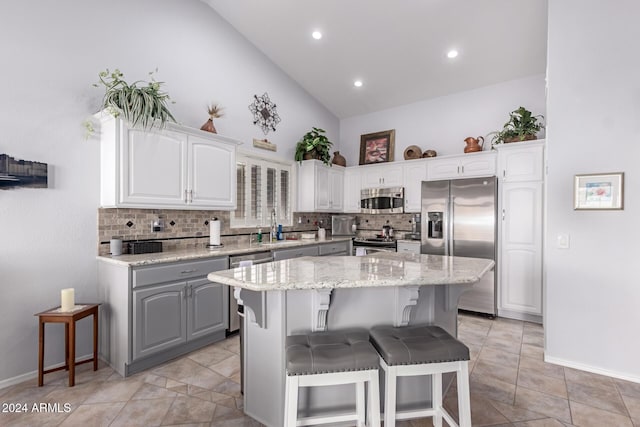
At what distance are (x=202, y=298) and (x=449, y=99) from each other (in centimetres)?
451

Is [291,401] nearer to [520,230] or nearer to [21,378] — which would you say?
[21,378]

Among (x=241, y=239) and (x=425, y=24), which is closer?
(x=425, y=24)

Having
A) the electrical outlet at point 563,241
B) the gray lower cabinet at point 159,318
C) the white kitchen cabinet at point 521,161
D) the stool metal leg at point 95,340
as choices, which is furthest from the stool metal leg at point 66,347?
the white kitchen cabinet at point 521,161

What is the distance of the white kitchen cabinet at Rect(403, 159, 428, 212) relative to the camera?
185 inches

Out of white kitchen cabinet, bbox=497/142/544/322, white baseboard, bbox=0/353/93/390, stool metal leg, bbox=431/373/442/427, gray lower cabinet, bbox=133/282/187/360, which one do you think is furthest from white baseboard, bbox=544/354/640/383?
white baseboard, bbox=0/353/93/390

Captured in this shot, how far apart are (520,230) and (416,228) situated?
1476 mm

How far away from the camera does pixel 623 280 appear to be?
8.09 feet

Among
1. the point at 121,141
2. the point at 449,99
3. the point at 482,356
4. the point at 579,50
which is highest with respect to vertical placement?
the point at 449,99

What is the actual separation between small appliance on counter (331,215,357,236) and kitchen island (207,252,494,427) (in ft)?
12.1

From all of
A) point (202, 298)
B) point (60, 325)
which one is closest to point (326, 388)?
point (202, 298)

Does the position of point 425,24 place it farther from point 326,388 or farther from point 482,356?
point 326,388

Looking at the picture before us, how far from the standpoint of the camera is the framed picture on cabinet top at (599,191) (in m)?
2.47

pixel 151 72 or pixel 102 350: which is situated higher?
pixel 151 72

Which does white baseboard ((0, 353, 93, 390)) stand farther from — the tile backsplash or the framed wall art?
the framed wall art
